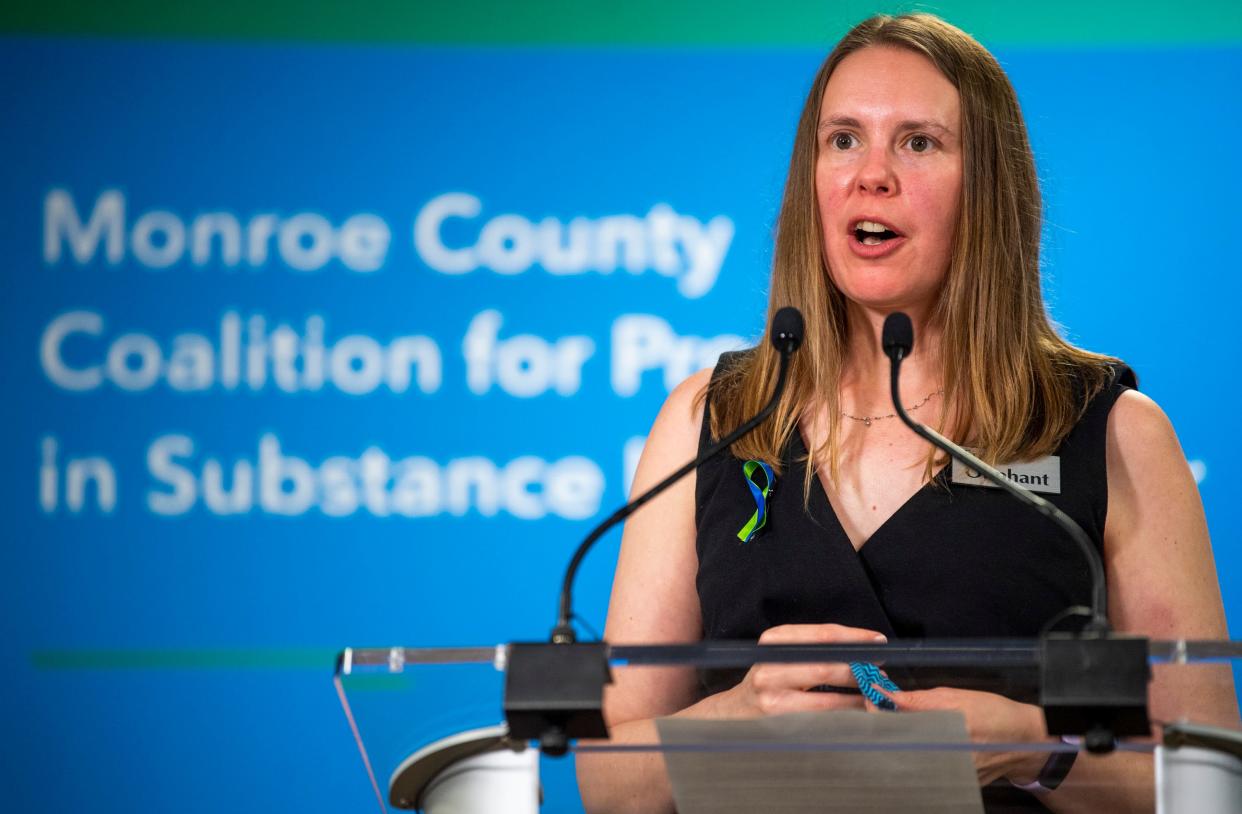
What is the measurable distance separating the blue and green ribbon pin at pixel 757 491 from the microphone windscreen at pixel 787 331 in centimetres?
43

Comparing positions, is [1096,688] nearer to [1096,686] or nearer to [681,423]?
[1096,686]

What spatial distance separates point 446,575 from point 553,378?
494mm

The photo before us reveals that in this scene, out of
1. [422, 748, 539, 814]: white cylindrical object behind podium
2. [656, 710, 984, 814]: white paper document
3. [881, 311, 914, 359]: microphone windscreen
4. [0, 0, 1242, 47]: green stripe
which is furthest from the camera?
[0, 0, 1242, 47]: green stripe

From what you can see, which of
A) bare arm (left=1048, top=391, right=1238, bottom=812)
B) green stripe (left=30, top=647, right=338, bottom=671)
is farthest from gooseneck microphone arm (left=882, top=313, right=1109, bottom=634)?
green stripe (left=30, top=647, right=338, bottom=671)

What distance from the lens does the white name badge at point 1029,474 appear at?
1.77 m

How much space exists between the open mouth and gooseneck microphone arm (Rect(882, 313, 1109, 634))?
44 cm

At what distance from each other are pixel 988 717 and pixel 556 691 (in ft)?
1.09

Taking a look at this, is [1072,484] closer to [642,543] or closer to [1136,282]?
[642,543]

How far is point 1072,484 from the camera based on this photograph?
5.80 ft

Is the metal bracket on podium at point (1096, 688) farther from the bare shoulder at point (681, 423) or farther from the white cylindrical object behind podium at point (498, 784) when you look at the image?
the bare shoulder at point (681, 423)

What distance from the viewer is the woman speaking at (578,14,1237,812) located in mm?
1735

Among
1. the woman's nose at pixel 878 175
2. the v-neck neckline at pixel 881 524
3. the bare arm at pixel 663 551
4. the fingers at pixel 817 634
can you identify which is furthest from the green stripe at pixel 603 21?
the fingers at pixel 817 634

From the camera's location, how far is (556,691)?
118 centimetres

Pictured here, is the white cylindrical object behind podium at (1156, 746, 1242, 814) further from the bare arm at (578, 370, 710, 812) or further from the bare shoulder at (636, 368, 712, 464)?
the bare shoulder at (636, 368, 712, 464)
